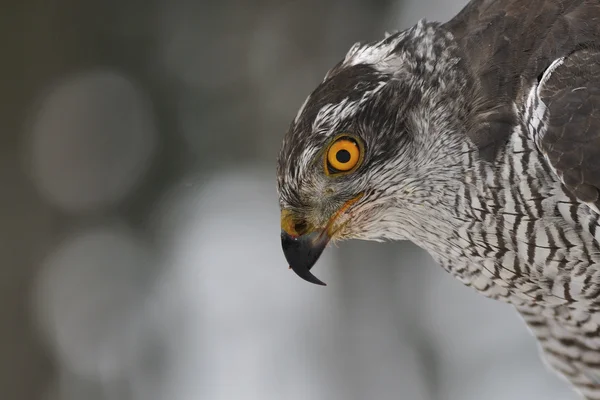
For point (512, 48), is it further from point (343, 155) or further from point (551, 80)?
point (343, 155)

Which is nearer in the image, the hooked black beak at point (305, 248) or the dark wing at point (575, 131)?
the dark wing at point (575, 131)

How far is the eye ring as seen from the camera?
196 cm

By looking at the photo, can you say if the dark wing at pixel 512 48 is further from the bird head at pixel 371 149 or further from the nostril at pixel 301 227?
the nostril at pixel 301 227

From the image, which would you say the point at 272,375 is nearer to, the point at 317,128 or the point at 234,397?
the point at 234,397

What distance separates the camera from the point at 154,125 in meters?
5.36

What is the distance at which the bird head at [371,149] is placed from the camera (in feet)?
6.42

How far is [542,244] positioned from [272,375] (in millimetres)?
3343

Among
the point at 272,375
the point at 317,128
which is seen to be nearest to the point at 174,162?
the point at 272,375

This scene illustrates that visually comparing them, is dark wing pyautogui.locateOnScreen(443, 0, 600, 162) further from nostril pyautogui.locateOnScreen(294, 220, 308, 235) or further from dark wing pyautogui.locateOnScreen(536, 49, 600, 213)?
nostril pyautogui.locateOnScreen(294, 220, 308, 235)

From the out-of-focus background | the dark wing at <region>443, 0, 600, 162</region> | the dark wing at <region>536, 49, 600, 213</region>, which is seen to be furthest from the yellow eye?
the out-of-focus background

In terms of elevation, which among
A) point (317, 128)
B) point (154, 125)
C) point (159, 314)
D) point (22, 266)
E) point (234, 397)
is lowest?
point (234, 397)

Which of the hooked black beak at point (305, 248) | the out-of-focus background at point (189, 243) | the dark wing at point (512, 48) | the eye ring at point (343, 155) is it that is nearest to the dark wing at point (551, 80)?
the dark wing at point (512, 48)

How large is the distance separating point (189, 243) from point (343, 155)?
3367 millimetres

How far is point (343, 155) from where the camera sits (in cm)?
197
